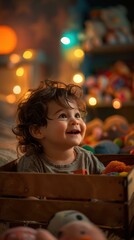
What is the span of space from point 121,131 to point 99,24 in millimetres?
1493

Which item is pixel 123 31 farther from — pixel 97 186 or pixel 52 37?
pixel 97 186

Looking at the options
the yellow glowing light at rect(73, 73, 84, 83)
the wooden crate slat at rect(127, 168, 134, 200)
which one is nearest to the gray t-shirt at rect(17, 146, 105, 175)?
the wooden crate slat at rect(127, 168, 134, 200)

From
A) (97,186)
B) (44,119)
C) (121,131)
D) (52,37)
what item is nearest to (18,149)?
(44,119)

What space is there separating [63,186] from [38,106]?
397 mm

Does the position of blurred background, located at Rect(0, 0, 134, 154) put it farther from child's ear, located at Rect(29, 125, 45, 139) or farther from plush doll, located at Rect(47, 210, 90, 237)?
plush doll, located at Rect(47, 210, 90, 237)

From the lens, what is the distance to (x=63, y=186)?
1026 mm

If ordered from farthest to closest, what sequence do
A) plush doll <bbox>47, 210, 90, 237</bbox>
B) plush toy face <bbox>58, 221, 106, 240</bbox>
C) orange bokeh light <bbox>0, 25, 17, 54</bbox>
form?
orange bokeh light <bbox>0, 25, 17, 54</bbox> < plush doll <bbox>47, 210, 90, 237</bbox> < plush toy face <bbox>58, 221, 106, 240</bbox>

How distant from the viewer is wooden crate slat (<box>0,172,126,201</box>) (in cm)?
98

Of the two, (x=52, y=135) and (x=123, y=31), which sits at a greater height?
(x=123, y=31)

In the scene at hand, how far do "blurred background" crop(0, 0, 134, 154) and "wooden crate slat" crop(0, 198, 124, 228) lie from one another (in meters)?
2.11

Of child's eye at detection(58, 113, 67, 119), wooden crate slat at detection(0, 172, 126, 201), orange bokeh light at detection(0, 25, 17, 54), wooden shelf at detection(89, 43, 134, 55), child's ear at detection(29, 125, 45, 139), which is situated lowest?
wooden crate slat at detection(0, 172, 126, 201)

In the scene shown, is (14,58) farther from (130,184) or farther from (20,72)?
(130,184)

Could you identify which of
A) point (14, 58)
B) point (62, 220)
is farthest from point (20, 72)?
point (62, 220)

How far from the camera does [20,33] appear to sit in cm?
395
